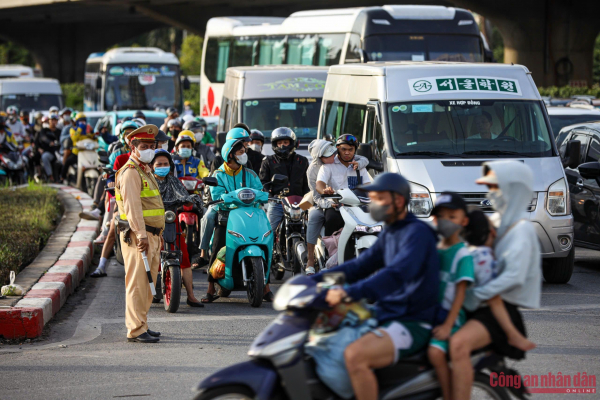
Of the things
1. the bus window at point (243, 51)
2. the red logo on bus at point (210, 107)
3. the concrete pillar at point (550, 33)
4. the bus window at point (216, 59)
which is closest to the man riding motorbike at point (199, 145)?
the bus window at point (243, 51)

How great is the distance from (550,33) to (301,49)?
16.6 m

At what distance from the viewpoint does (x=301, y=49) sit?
856 inches

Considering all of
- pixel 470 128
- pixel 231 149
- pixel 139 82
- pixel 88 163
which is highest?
pixel 139 82

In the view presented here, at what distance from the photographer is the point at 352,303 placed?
4.42 metres

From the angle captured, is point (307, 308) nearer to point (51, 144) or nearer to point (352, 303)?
point (352, 303)

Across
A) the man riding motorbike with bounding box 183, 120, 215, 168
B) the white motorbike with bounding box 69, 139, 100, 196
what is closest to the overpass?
the white motorbike with bounding box 69, 139, 100, 196

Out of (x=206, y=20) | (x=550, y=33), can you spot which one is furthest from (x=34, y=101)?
(x=550, y=33)

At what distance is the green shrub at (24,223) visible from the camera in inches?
411

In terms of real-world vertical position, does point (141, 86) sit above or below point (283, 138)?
above

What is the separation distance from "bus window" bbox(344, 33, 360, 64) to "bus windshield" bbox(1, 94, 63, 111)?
53.6 feet

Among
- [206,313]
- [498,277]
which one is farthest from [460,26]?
[498,277]

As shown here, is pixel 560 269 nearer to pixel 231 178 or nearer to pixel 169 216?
pixel 231 178

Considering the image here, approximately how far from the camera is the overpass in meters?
34.8

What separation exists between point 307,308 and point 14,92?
30010mm
